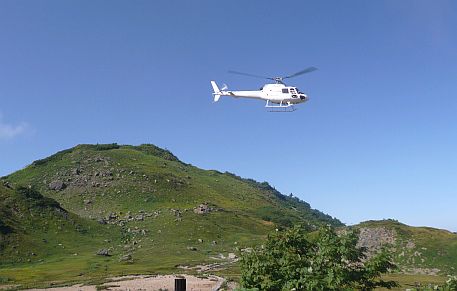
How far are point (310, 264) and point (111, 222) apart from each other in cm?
13023

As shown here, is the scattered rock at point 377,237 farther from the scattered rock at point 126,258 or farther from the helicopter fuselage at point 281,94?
the helicopter fuselage at point 281,94

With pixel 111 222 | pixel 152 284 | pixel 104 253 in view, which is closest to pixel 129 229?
pixel 111 222

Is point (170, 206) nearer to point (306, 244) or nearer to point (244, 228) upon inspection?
point (244, 228)

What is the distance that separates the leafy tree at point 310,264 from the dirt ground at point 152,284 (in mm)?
39242

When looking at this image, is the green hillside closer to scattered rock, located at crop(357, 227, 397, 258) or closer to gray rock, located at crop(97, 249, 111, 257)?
scattered rock, located at crop(357, 227, 397, 258)

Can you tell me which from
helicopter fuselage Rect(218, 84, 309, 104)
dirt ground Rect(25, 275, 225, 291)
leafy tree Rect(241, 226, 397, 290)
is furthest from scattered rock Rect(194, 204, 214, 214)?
leafy tree Rect(241, 226, 397, 290)

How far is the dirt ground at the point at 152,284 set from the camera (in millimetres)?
57781

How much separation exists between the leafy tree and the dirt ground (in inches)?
1545

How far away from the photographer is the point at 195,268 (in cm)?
8225

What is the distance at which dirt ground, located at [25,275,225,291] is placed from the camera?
190 ft

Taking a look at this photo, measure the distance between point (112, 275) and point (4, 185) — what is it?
73815 millimetres

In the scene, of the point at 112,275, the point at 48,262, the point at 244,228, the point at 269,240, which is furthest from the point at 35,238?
the point at 269,240

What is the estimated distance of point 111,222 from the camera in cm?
13838

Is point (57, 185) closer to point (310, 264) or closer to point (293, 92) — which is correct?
point (293, 92)
